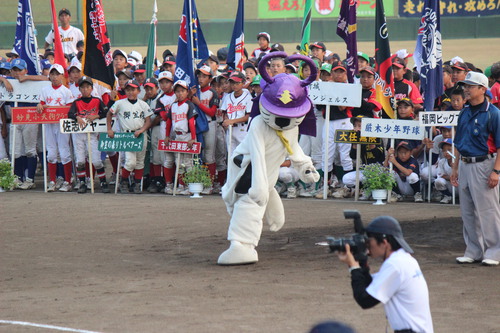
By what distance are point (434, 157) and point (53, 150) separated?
6.39m

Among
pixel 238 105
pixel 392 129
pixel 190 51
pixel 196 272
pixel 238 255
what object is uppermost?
pixel 190 51

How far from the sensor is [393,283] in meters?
5.24

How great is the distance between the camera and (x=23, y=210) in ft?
44.4

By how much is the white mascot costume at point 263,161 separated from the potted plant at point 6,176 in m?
6.68

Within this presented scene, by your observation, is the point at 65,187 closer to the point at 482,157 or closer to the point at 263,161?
the point at 263,161

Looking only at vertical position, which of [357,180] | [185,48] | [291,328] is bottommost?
[291,328]

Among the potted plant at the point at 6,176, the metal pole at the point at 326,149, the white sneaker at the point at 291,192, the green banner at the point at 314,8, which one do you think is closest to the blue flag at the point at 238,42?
the metal pole at the point at 326,149

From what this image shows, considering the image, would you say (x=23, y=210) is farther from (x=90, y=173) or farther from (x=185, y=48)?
(x=185, y=48)

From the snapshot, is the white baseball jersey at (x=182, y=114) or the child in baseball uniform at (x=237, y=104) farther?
the white baseball jersey at (x=182, y=114)

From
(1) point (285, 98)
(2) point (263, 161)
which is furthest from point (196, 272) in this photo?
(1) point (285, 98)

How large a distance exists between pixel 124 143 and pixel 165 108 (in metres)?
0.89

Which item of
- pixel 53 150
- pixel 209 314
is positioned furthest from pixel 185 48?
pixel 209 314

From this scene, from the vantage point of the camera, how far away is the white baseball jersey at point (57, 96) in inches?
611

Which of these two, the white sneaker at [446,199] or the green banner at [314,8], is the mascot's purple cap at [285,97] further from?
the green banner at [314,8]
